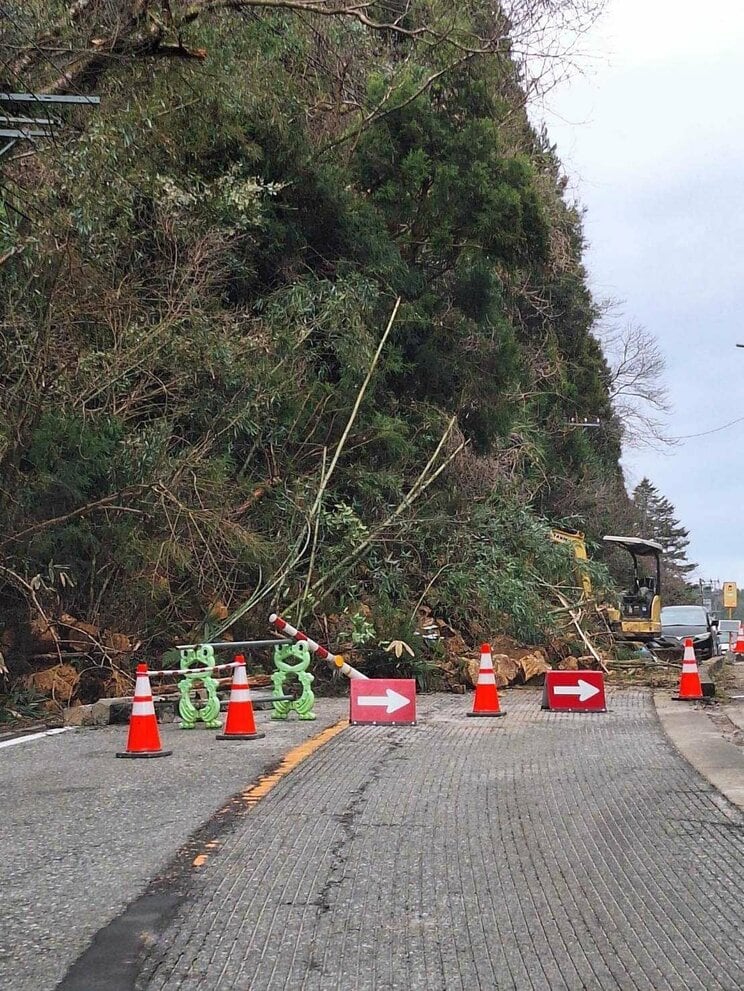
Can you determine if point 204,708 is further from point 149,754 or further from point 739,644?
point 739,644

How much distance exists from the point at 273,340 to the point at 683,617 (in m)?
21.4

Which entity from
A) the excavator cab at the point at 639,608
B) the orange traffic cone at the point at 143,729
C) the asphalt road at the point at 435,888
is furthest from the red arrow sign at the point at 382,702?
the excavator cab at the point at 639,608

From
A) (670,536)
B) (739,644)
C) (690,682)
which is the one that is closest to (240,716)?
(690,682)

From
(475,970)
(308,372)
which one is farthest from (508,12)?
(475,970)

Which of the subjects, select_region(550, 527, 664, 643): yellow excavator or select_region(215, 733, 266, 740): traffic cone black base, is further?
select_region(550, 527, 664, 643): yellow excavator

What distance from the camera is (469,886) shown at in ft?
17.9

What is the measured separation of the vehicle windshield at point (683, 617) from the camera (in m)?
34.1

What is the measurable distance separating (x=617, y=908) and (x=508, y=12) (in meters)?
16.5

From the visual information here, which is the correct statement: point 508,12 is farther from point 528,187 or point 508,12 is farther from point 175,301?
point 175,301

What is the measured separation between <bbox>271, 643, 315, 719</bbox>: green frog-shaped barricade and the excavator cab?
14.4 metres

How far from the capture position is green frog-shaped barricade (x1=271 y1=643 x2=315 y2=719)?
12.7m

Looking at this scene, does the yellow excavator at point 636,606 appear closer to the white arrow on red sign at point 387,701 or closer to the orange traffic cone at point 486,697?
the orange traffic cone at point 486,697

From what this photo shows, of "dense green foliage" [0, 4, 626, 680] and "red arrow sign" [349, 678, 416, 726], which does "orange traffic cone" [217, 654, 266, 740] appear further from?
"dense green foliage" [0, 4, 626, 680]

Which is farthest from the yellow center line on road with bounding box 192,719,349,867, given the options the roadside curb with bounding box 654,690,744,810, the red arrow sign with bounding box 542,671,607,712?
the roadside curb with bounding box 654,690,744,810
